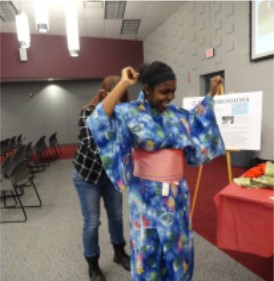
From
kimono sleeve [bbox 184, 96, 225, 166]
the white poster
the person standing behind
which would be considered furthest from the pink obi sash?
the white poster

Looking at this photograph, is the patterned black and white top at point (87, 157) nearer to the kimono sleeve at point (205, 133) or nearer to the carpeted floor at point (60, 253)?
the kimono sleeve at point (205, 133)

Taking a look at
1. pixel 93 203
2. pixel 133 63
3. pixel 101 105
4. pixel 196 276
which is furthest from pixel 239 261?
pixel 133 63

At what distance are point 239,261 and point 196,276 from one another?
0.37 meters

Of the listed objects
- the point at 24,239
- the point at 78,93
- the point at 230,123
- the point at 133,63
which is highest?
the point at 133,63

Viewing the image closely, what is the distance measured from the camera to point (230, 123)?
2293mm

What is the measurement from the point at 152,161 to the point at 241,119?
4.66ft

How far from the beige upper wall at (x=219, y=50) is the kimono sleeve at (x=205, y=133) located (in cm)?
265

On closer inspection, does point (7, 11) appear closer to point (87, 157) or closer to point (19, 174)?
point (19, 174)

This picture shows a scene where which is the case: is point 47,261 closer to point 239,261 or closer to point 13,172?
point 13,172

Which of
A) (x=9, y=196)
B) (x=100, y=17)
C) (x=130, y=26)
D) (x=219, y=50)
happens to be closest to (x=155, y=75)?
(x=9, y=196)

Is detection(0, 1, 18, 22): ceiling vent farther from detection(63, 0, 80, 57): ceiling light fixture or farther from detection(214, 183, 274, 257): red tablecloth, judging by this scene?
detection(214, 183, 274, 257): red tablecloth

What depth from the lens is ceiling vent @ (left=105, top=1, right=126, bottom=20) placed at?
5066mm

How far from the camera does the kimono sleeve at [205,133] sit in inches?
48.9

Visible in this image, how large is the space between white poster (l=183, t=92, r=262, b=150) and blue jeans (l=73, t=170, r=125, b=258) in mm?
1143
